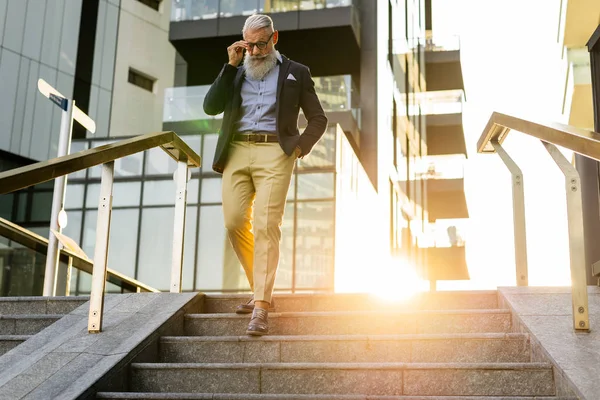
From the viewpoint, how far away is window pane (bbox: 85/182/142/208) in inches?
845

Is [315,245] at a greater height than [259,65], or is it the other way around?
[315,245]

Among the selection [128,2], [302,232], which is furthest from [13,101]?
[302,232]

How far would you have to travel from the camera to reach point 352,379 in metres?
4.06

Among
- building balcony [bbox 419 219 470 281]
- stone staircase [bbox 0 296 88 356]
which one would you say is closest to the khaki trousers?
stone staircase [bbox 0 296 88 356]

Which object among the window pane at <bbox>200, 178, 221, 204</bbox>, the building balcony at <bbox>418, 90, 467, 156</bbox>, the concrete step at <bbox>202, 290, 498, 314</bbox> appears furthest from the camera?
the building balcony at <bbox>418, 90, 467, 156</bbox>

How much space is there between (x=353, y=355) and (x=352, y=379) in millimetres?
417

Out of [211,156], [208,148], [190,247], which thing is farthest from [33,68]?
[190,247]

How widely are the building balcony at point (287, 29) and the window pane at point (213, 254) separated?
233 inches

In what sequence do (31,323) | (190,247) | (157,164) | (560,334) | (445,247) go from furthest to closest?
(445,247), (157,164), (190,247), (31,323), (560,334)

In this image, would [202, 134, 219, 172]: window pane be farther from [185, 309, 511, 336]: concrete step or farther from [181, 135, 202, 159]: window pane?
[185, 309, 511, 336]: concrete step

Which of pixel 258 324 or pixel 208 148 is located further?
pixel 208 148

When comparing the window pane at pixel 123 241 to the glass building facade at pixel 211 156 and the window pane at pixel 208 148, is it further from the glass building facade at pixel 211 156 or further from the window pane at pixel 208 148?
the window pane at pixel 208 148

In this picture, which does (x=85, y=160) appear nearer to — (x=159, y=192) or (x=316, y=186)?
(x=316, y=186)

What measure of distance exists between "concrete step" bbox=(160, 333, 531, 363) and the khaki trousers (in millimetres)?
376
